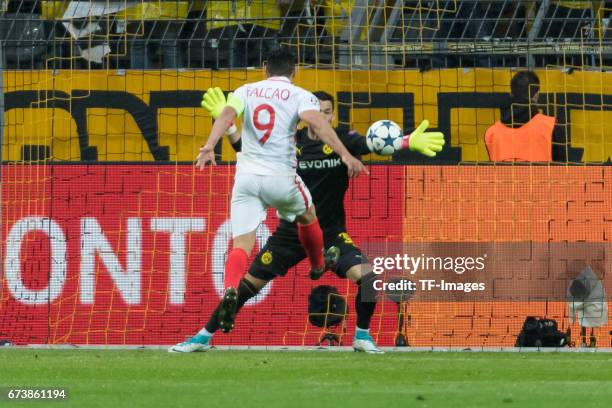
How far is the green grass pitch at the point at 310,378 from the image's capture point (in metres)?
6.98

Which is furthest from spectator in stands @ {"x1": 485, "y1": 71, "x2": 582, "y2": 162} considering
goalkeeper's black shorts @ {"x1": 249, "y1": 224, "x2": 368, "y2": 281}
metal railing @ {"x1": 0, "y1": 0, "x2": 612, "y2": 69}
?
goalkeeper's black shorts @ {"x1": 249, "y1": 224, "x2": 368, "y2": 281}

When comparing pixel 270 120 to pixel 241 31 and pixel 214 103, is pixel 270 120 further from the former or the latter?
pixel 241 31

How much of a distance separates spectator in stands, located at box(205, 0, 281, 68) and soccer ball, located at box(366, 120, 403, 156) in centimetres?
355

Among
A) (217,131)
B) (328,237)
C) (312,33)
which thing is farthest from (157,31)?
(217,131)

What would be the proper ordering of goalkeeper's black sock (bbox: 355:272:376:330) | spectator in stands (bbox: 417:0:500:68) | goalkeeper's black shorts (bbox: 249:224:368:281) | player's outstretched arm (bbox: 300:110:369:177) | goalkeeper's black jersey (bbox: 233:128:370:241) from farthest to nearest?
spectator in stands (bbox: 417:0:500:68) < goalkeeper's black jersey (bbox: 233:128:370:241) < goalkeeper's black shorts (bbox: 249:224:368:281) < goalkeeper's black sock (bbox: 355:272:376:330) < player's outstretched arm (bbox: 300:110:369:177)

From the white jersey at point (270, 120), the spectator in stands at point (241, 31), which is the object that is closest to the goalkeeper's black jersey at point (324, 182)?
the white jersey at point (270, 120)

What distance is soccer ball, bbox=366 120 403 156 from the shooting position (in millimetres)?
10878

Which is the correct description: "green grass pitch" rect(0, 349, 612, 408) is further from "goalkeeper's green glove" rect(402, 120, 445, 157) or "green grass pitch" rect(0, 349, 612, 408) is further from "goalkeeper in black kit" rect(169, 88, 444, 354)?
→ "goalkeeper's green glove" rect(402, 120, 445, 157)

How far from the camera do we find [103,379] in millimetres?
8094

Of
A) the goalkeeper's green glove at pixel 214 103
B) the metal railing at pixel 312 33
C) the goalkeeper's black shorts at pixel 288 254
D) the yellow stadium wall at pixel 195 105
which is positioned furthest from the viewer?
the metal railing at pixel 312 33

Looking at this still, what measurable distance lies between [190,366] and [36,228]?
4146mm

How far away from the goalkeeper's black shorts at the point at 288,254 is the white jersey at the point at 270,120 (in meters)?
1.05

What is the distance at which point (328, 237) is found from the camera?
11031 mm

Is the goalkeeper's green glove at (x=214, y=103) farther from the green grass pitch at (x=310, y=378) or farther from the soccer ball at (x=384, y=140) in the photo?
the green grass pitch at (x=310, y=378)
